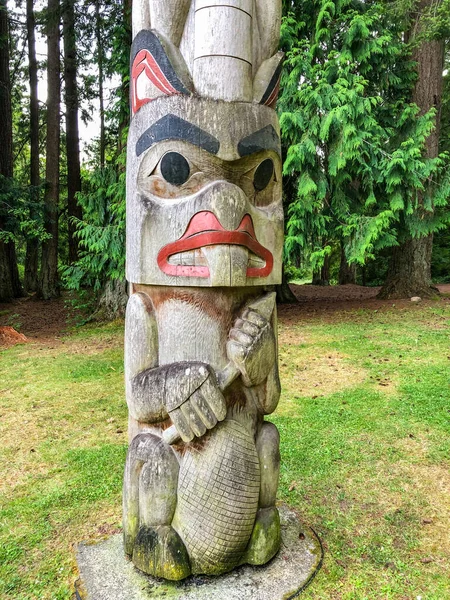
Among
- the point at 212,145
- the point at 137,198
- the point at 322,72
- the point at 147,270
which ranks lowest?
the point at 147,270

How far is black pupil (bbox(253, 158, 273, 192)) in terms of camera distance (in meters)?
2.59

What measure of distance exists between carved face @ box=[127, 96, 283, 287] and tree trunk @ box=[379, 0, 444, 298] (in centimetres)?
911

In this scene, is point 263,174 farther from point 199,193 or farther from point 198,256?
point 198,256

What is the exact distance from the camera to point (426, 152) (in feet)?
34.3

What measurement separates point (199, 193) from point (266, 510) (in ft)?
6.19

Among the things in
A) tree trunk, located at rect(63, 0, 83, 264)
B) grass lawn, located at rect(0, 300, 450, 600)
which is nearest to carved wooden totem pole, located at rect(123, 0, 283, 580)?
grass lawn, located at rect(0, 300, 450, 600)

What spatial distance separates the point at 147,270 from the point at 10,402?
4727 millimetres

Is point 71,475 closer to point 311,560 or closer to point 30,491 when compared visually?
point 30,491

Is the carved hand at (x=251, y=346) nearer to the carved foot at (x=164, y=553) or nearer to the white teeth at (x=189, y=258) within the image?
the white teeth at (x=189, y=258)

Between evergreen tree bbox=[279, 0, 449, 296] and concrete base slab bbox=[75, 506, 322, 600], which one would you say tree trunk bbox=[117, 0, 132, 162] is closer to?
evergreen tree bbox=[279, 0, 449, 296]

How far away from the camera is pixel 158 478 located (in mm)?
2492

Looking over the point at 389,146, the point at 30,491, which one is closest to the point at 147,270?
the point at 30,491

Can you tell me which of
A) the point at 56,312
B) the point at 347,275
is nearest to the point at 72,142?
the point at 56,312

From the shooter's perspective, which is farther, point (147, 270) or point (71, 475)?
point (71, 475)
